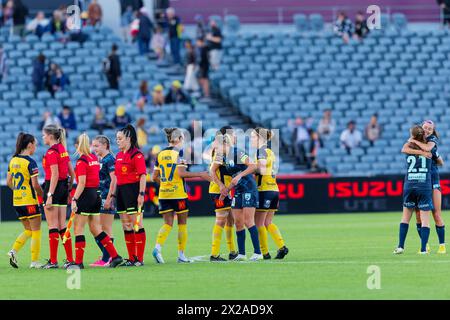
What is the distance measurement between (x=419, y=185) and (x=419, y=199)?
23 centimetres

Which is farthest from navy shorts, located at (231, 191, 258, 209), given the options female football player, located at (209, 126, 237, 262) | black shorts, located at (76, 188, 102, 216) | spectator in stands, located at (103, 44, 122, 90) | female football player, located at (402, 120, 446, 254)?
spectator in stands, located at (103, 44, 122, 90)

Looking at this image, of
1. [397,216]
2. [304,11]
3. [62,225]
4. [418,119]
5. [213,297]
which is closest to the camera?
[213,297]

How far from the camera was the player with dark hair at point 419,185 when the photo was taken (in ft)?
60.8

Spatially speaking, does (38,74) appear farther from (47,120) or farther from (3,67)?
(47,120)

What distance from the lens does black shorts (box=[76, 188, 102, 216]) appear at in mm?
16641

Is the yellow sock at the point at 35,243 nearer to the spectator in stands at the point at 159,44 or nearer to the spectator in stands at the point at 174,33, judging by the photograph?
the spectator in stands at the point at 174,33

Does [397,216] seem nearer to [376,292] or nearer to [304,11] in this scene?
[304,11]

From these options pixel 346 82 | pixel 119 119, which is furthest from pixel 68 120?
pixel 346 82

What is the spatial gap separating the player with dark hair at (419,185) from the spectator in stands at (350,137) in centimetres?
1820

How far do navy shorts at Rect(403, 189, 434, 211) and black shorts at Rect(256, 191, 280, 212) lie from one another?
6.53 feet

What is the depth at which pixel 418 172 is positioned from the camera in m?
18.5

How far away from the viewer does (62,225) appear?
57.5ft

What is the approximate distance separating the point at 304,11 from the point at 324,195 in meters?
11.8

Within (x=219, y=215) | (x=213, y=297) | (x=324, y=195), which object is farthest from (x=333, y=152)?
(x=213, y=297)
